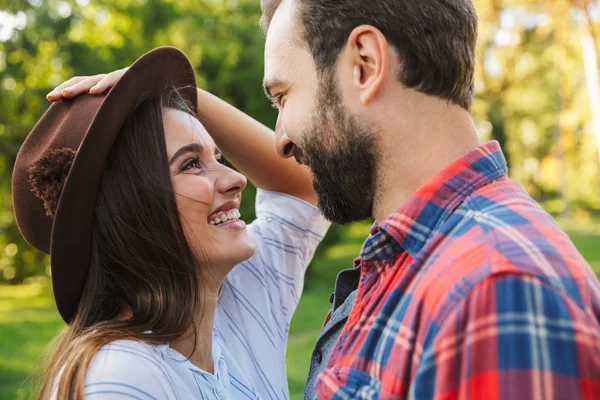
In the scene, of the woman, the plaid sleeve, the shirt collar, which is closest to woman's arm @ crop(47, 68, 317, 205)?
the woman

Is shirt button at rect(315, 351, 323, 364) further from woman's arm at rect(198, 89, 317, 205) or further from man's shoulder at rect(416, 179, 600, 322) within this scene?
woman's arm at rect(198, 89, 317, 205)

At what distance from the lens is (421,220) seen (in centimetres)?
155

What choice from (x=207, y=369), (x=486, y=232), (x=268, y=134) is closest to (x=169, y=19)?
(x=268, y=134)

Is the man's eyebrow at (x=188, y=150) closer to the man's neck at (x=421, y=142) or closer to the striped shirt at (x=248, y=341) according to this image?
the striped shirt at (x=248, y=341)

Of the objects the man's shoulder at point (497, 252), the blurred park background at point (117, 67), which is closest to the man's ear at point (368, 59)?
the man's shoulder at point (497, 252)

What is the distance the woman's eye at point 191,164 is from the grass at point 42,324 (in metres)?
1.40

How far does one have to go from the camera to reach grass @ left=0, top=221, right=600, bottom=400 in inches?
270

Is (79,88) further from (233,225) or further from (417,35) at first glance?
(417,35)

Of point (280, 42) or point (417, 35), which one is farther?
point (280, 42)

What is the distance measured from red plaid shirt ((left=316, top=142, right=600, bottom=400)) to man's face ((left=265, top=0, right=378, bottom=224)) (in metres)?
0.20

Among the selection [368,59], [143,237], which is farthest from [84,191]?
[368,59]

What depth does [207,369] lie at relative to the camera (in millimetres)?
2406

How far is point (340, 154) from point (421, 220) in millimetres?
327

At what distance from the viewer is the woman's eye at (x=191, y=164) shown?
8.02 feet
